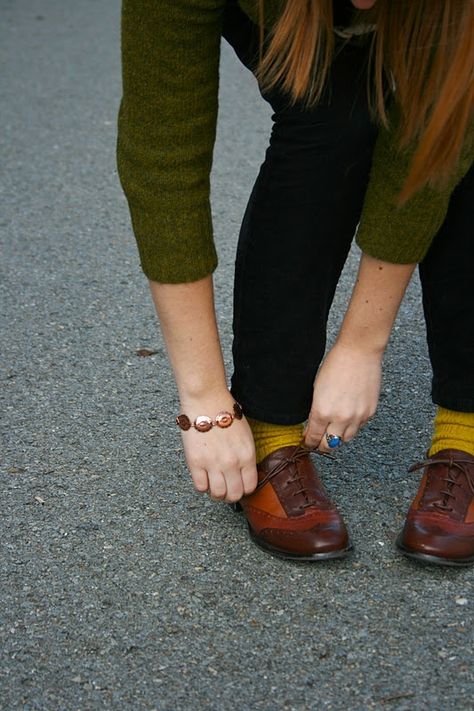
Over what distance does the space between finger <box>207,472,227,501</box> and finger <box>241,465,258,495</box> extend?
0.10 feet

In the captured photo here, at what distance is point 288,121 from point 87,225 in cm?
150

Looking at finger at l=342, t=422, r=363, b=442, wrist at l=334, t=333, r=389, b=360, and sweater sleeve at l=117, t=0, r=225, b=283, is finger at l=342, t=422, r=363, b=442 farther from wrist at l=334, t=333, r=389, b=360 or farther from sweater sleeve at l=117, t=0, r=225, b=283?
sweater sleeve at l=117, t=0, r=225, b=283

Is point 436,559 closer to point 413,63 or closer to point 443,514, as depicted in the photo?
point 443,514

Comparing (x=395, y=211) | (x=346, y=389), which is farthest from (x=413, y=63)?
(x=346, y=389)

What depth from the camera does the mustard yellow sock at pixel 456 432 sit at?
156cm

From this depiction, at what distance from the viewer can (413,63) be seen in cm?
127

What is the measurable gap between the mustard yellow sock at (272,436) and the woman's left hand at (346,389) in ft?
0.29

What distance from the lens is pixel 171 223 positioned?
137cm

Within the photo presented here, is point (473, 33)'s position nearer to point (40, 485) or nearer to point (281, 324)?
point (281, 324)

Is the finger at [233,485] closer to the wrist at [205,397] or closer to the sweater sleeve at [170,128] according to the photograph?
the wrist at [205,397]

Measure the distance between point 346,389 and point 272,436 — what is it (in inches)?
6.2

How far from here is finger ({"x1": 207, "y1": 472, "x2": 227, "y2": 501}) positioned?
1472 millimetres

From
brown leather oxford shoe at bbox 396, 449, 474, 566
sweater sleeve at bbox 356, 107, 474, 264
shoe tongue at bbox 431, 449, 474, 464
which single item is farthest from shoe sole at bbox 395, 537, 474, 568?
sweater sleeve at bbox 356, 107, 474, 264

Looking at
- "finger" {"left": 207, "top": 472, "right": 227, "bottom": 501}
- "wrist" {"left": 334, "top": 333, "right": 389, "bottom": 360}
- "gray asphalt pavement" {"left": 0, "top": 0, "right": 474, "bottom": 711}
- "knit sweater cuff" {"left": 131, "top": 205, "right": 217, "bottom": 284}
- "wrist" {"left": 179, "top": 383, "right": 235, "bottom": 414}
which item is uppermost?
"knit sweater cuff" {"left": 131, "top": 205, "right": 217, "bottom": 284}
